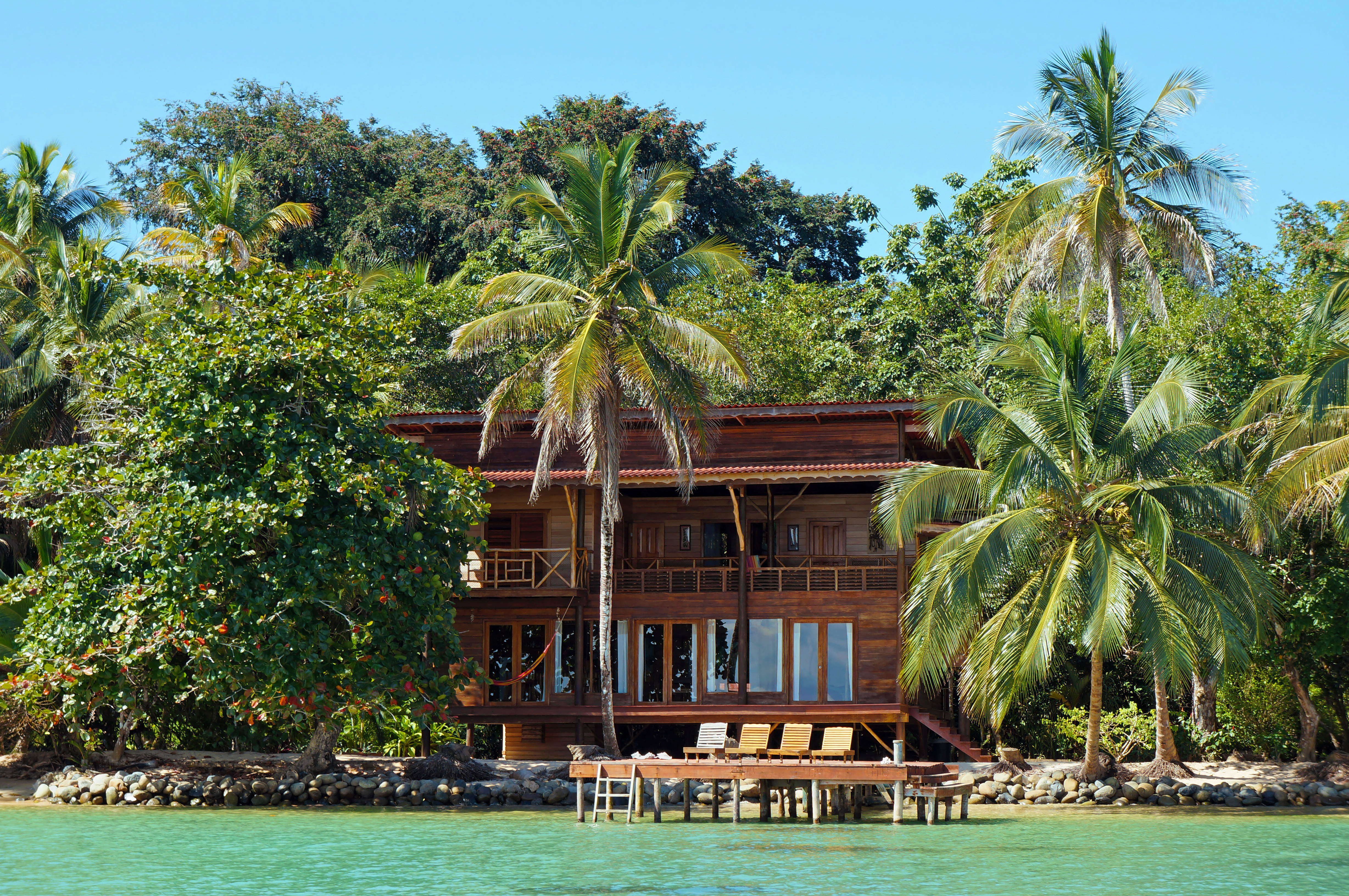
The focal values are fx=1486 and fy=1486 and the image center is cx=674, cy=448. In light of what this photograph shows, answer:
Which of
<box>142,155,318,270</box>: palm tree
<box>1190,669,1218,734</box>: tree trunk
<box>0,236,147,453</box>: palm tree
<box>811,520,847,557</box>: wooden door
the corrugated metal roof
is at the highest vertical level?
<box>142,155,318,270</box>: palm tree

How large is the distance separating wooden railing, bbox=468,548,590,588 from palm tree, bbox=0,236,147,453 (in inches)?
341

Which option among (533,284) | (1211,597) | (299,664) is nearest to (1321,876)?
(1211,597)

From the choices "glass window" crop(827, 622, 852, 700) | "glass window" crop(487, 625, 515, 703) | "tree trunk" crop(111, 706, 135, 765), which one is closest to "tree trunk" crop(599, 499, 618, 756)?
"glass window" crop(487, 625, 515, 703)

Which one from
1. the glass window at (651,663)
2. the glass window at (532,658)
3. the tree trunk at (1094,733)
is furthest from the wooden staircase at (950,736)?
the glass window at (532,658)

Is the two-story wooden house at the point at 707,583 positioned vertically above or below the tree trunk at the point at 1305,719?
above

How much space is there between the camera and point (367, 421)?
2480cm

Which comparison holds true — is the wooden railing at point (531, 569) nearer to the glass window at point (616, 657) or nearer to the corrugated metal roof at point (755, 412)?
the glass window at point (616, 657)

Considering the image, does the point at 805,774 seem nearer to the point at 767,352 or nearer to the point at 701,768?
the point at 701,768

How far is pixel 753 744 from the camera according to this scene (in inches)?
978

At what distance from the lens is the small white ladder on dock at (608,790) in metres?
22.9

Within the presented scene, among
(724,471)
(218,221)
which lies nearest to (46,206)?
(218,221)

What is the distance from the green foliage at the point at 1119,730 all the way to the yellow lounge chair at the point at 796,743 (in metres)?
7.01

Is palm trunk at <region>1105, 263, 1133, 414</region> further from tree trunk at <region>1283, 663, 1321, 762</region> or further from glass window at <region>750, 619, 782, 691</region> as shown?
glass window at <region>750, 619, 782, 691</region>

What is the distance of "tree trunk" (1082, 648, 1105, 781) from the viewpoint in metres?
25.1
